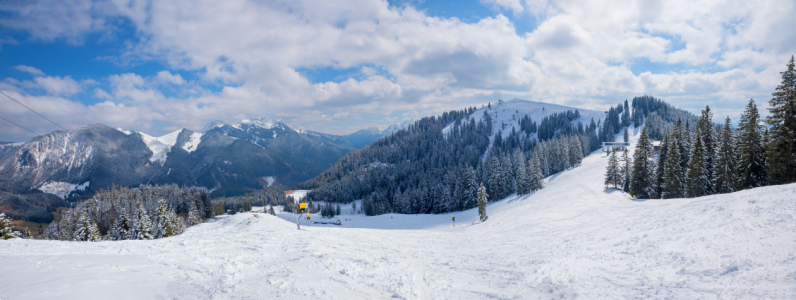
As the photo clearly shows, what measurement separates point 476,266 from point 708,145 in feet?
138

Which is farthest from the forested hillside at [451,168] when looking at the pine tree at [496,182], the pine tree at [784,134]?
the pine tree at [784,134]

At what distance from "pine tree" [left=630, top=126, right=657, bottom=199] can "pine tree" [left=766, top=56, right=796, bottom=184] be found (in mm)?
14181

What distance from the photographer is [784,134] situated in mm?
23672

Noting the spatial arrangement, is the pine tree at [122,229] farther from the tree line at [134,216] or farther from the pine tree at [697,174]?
the pine tree at [697,174]

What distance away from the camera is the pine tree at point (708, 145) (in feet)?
104

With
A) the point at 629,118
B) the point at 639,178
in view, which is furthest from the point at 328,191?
the point at 629,118

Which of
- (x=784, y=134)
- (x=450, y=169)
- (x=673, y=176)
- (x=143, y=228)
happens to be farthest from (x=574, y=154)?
(x=143, y=228)

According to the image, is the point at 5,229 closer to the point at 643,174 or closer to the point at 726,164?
the point at 643,174

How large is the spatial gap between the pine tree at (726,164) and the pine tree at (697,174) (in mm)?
998

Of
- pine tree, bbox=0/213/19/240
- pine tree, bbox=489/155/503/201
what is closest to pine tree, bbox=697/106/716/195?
pine tree, bbox=489/155/503/201

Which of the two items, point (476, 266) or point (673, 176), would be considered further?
point (673, 176)

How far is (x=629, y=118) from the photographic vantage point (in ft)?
519

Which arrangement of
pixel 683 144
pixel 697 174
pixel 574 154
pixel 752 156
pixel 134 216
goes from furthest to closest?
pixel 574 154 < pixel 134 216 < pixel 683 144 < pixel 697 174 < pixel 752 156

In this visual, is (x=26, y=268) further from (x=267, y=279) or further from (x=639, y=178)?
(x=639, y=178)
